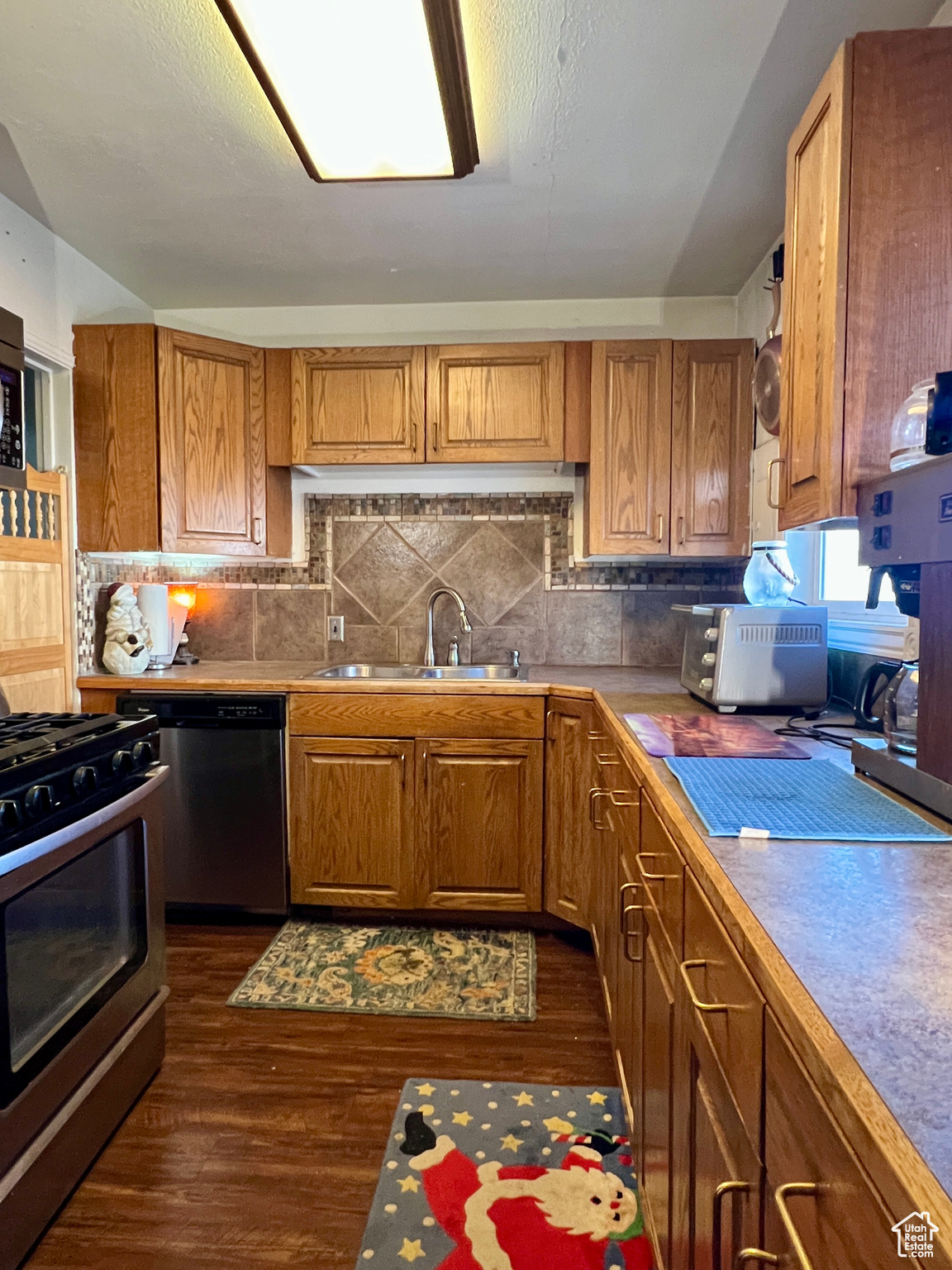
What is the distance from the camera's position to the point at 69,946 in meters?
1.45

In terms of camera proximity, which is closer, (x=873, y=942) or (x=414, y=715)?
(x=873, y=942)

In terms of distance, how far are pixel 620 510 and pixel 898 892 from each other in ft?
6.67

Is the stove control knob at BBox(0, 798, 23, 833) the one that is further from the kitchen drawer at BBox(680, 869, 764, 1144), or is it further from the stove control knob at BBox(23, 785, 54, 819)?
the kitchen drawer at BBox(680, 869, 764, 1144)

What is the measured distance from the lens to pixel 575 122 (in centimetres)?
179

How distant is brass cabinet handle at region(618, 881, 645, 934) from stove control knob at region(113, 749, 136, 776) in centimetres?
111

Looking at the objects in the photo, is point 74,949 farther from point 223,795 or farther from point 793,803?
point 793,803

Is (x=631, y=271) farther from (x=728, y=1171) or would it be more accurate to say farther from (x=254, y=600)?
(x=728, y=1171)

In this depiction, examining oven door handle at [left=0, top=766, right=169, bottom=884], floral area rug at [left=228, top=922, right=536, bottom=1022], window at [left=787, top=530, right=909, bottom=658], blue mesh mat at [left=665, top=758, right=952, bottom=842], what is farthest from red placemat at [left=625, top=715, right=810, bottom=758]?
oven door handle at [left=0, top=766, right=169, bottom=884]

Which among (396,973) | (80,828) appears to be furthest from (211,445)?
(396,973)

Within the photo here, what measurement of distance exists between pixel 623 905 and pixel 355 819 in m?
1.25

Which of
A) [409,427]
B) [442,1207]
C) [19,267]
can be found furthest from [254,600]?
[442,1207]

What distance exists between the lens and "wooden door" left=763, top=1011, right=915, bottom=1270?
0.44 metres

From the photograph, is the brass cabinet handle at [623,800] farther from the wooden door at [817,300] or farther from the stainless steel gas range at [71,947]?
the stainless steel gas range at [71,947]

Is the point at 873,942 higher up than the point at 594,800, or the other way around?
the point at 873,942
